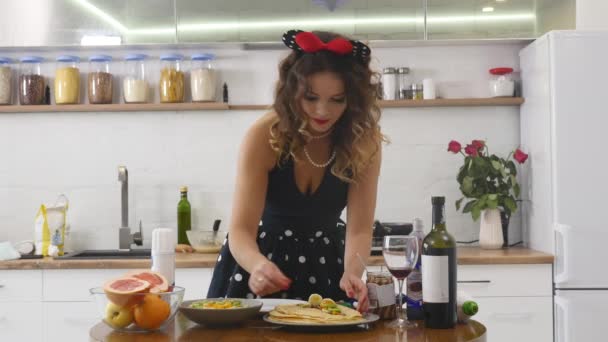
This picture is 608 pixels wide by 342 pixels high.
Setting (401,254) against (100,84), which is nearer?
(401,254)

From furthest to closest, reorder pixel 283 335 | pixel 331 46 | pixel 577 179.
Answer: pixel 577 179, pixel 331 46, pixel 283 335

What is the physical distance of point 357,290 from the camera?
1864 millimetres

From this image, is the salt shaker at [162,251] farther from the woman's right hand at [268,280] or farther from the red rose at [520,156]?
the red rose at [520,156]

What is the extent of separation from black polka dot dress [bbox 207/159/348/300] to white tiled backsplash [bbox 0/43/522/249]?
1.86 meters

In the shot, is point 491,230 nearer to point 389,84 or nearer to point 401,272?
point 389,84

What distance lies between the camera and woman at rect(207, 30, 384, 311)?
6.93 feet

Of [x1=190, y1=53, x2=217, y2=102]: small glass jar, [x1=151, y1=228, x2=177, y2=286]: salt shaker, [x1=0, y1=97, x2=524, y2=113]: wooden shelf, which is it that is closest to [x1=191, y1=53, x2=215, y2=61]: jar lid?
[x1=190, y1=53, x2=217, y2=102]: small glass jar

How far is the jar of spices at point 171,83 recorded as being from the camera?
413 centimetres

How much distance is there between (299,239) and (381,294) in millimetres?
533

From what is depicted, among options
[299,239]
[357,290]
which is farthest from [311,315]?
[299,239]

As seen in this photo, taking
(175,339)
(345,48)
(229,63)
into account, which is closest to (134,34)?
(229,63)

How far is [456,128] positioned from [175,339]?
2.82 meters

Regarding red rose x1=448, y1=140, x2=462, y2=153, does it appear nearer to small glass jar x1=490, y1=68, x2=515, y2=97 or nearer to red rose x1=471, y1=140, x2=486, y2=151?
red rose x1=471, y1=140, x2=486, y2=151

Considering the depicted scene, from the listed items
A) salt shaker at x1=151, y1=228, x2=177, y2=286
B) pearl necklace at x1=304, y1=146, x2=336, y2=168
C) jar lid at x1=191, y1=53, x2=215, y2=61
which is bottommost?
salt shaker at x1=151, y1=228, x2=177, y2=286
